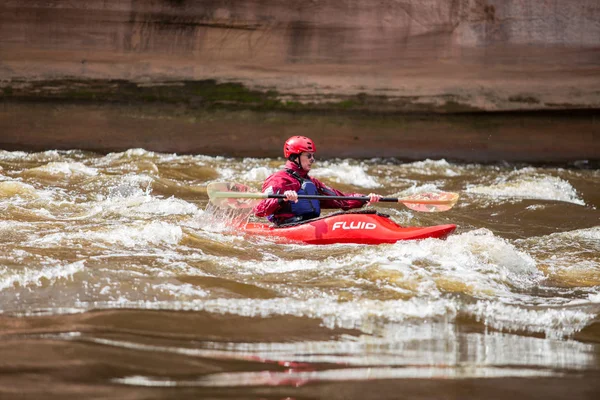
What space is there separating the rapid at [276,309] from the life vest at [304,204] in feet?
1.94

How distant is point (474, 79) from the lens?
11.0 meters

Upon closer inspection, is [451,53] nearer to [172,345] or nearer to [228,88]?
[228,88]

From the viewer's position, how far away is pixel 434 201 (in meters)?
6.61

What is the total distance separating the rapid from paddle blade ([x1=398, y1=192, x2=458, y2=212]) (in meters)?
0.54

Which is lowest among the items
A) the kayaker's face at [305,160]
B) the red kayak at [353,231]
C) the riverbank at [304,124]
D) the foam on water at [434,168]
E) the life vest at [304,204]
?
the red kayak at [353,231]

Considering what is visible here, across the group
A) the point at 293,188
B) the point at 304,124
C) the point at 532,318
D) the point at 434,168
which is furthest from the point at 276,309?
the point at 304,124

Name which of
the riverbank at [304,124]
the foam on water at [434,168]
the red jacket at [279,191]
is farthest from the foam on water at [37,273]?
the riverbank at [304,124]

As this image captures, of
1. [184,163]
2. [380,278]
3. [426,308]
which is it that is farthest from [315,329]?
[184,163]

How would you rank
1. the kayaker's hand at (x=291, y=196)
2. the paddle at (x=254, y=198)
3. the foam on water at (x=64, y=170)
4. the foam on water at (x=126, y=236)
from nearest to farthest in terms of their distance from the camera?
the foam on water at (x=126, y=236)
the kayaker's hand at (x=291, y=196)
the paddle at (x=254, y=198)
the foam on water at (x=64, y=170)

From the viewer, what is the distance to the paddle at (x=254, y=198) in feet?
20.3

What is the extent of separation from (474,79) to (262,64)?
3069 millimetres

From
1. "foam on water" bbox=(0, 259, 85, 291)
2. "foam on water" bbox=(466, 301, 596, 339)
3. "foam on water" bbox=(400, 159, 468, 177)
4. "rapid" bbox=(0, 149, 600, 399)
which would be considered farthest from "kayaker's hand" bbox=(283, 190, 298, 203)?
"foam on water" bbox=(400, 159, 468, 177)

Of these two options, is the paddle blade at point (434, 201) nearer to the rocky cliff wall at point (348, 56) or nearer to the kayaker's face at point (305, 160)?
the kayaker's face at point (305, 160)

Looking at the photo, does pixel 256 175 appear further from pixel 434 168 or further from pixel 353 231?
pixel 353 231
